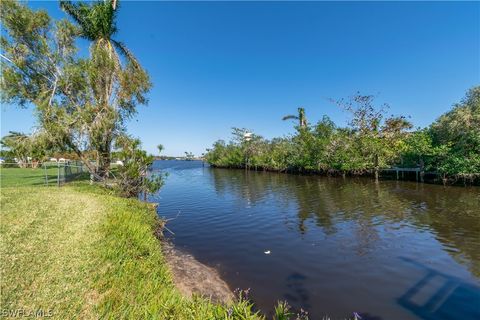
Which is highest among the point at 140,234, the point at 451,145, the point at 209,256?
the point at 451,145

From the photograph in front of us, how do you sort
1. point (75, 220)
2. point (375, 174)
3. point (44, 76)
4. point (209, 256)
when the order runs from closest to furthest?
1. point (75, 220)
2. point (209, 256)
3. point (44, 76)
4. point (375, 174)

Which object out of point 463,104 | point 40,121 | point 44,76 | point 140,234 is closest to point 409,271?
point 140,234

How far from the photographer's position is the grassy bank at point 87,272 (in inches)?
138

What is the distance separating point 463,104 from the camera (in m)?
23.6

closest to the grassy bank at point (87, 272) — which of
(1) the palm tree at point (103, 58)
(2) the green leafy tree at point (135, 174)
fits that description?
(2) the green leafy tree at point (135, 174)

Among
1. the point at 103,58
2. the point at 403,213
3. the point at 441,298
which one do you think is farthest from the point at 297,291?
the point at 103,58

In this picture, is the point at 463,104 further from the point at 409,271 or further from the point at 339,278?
the point at 339,278

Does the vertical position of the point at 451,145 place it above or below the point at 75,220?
above

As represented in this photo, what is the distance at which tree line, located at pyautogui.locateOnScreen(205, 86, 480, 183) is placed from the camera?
20.0 m

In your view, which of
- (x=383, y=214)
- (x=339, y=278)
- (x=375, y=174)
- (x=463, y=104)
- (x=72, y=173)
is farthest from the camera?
(x=375, y=174)

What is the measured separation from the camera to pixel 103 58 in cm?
1647

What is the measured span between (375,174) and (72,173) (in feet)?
103

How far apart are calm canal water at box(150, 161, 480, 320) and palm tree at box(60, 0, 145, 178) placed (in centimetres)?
635

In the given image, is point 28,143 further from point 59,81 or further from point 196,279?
point 196,279
